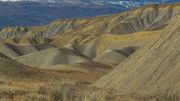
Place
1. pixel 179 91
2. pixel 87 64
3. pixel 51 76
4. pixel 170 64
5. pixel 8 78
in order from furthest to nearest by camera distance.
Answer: pixel 87 64 → pixel 51 76 → pixel 8 78 → pixel 170 64 → pixel 179 91

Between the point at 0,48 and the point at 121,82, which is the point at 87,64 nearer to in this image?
the point at 0,48

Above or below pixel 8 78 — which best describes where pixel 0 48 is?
below

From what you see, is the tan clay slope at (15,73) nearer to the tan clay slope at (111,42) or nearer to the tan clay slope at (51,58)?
the tan clay slope at (51,58)

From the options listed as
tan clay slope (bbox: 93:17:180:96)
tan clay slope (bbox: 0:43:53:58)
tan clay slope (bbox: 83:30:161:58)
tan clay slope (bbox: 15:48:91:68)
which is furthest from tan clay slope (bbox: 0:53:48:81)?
tan clay slope (bbox: 83:30:161:58)

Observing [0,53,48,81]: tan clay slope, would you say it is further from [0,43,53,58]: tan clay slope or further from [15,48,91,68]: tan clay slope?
[0,43,53,58]: tan clay slope

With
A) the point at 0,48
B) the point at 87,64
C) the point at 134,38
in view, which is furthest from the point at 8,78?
the point at 134,38

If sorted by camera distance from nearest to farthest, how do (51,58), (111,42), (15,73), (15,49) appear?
1. (15,73)
2. (51,58)
3. (15,49)
4. (111,42)

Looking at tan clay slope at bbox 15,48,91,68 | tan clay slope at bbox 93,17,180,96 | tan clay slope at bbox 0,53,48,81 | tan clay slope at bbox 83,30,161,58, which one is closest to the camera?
tan clay slope at bbox 93,17,180,96

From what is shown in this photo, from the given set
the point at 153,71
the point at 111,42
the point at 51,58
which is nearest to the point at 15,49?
the point at 111,42

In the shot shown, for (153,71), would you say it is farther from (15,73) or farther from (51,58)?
(51,58)
